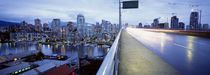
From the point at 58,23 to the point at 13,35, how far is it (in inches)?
1555

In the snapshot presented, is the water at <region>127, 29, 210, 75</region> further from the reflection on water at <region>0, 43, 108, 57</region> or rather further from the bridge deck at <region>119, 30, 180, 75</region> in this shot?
the reflection on water at <region>0, 43, 108, 57</region>

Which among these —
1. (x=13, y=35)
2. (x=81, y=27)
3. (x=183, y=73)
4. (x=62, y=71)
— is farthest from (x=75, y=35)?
(x=183, y=73)

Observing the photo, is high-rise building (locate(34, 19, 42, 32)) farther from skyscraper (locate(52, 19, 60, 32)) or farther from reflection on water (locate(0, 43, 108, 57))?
reflection on water (locate(0, 43, 108, 57))

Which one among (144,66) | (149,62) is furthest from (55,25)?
(144,66)

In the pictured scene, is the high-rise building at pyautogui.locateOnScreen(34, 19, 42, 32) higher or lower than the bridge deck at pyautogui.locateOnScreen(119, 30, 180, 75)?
higher

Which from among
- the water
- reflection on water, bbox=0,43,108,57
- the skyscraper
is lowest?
reflection on water, bbox=0,43,108,57

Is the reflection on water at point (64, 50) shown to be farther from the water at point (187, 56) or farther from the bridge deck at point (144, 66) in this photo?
the bridge deck at point (144, 66)

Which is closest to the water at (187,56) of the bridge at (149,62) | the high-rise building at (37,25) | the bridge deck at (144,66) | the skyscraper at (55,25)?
the bridge at (149,62)

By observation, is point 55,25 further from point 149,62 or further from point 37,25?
point 149,62

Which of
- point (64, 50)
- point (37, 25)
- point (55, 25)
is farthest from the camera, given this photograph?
point (37, 25)

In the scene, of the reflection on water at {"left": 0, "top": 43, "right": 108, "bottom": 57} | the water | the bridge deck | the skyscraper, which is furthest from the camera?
the skyscraper

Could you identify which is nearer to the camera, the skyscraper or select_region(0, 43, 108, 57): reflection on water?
select_region(0, 43, 108, 57): reflection on water

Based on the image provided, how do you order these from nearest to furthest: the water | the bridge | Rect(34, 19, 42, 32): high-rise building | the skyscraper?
the bridge → the water → the skyscraper → Rect(34, 19, 42, 32): high-rise building

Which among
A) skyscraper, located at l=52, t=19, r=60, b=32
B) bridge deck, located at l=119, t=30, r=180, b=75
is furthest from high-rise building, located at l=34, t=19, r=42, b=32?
bridge deck, located at l=119, t=30, r=180, b=75
